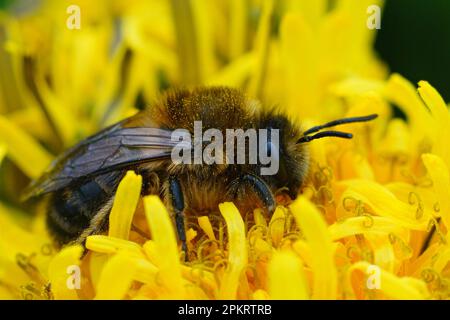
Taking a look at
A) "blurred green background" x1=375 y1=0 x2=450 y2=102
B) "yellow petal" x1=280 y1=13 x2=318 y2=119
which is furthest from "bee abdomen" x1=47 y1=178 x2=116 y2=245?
"blurred green background" x1=375 y1=0 x2=450 y2=102

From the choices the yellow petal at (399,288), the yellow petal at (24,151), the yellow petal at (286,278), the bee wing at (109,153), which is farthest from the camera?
the yellow petal at (24,151)

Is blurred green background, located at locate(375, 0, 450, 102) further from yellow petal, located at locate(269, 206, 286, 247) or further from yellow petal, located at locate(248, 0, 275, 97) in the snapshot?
yellow petal, located at locate(269, 206, 286, 247)

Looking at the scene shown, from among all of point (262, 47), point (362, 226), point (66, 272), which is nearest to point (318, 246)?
point (362, 226)

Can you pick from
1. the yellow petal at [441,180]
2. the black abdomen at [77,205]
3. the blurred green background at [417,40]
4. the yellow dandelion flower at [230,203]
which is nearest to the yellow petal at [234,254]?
the yellow dandelion flower at [230,203]

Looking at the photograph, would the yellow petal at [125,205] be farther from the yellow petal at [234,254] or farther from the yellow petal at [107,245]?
the yellow petal at [234,254]
